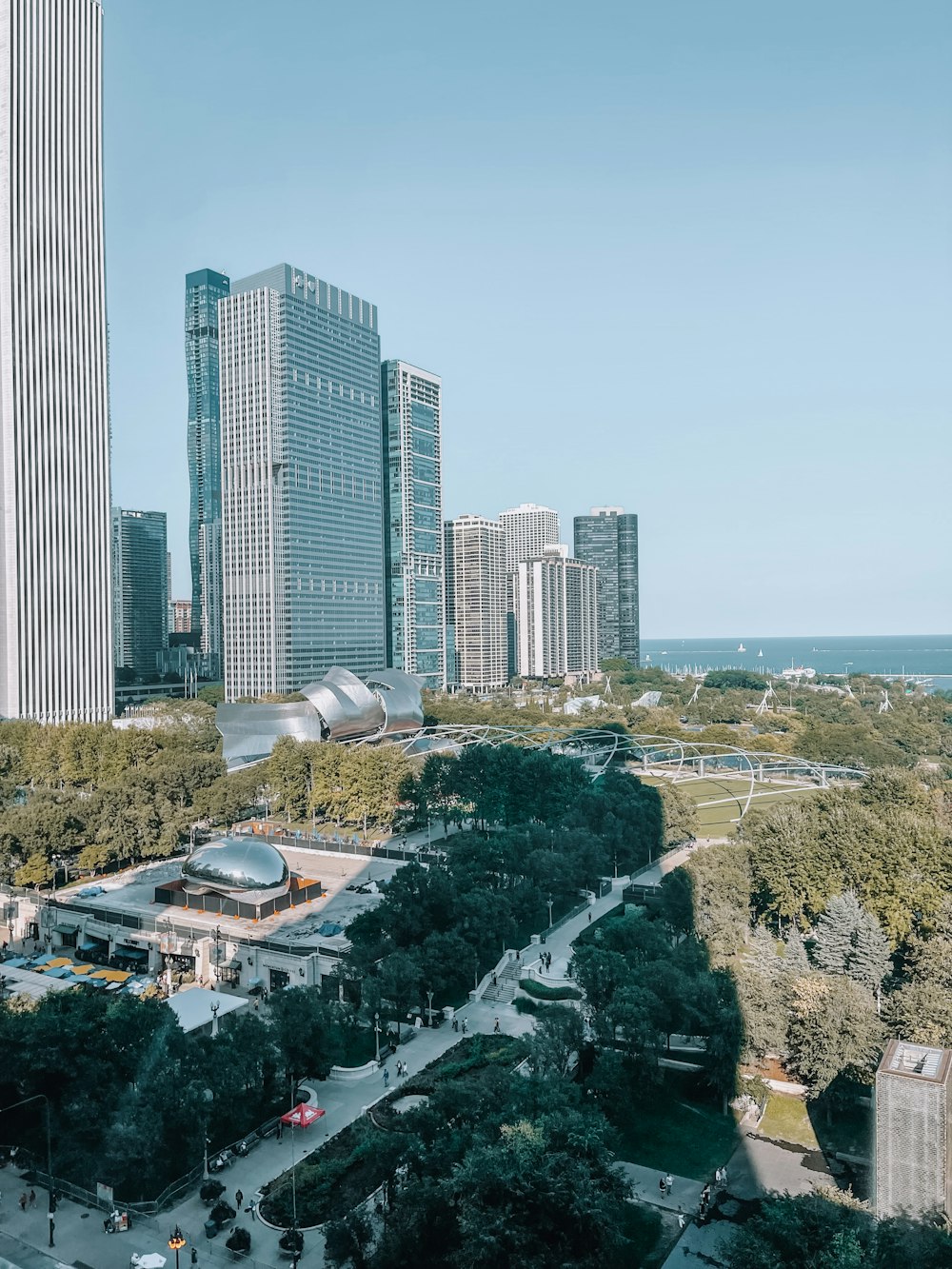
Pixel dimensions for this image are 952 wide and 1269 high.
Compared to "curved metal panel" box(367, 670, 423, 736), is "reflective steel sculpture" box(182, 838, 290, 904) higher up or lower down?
lower down

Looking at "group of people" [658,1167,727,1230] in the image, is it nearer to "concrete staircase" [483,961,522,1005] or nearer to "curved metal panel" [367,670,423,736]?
"concrete staircase" [483,961,522,1005]

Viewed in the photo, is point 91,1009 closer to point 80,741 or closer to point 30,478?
point 80,741

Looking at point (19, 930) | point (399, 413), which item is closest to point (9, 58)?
point (399, 413)

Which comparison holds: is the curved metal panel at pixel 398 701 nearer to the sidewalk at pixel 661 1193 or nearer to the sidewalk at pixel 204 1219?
the sidewalk at pixel 204 1219

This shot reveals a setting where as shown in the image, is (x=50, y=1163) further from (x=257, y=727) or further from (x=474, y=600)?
(x=474, y=600)

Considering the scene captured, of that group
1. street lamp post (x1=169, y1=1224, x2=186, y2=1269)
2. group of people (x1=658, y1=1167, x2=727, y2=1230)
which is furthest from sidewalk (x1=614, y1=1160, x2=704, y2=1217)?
street lamp post (x1=169, y1=1224, x2=186, y2=1269)

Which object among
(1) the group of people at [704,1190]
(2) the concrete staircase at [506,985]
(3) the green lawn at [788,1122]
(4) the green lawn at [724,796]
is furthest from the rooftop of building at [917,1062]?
(4) the green lawn at [724,796]
